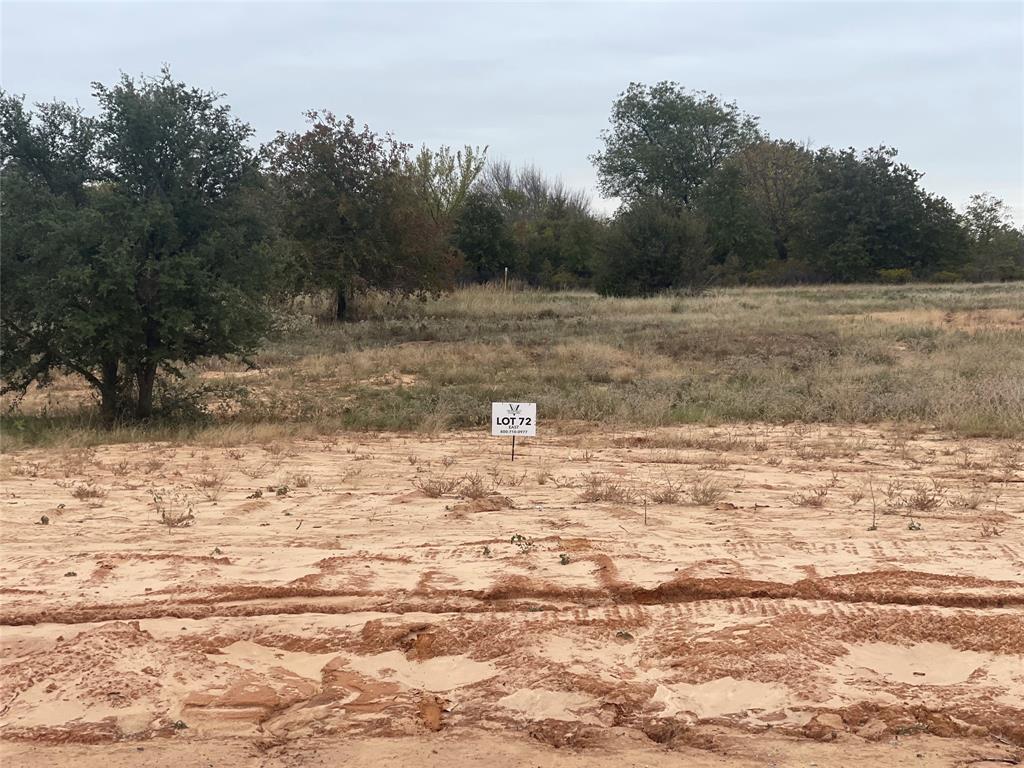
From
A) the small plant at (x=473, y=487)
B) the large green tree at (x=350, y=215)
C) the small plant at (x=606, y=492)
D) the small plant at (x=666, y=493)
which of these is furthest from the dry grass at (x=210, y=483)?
the large green tree at (x=350, y=215)

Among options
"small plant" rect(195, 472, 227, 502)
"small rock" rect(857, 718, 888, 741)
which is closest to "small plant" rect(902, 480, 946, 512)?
"small rock" rect(857, 718, 888, 741)

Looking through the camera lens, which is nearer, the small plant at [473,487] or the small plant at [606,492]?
the small plant at [606,492]

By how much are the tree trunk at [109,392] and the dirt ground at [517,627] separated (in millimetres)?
6157

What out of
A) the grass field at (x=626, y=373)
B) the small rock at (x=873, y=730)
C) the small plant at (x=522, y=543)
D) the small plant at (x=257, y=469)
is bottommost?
the small rock at (x=873, y=730)

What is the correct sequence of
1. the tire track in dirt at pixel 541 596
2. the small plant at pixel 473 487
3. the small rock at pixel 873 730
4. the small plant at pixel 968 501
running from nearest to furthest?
the small rock at pixel 873 730 → the tire track in dirt at pixel 541 596 → the small plant at pixel 968 501 → the small plant at pixel 473 487

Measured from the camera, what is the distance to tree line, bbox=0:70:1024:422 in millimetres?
13516

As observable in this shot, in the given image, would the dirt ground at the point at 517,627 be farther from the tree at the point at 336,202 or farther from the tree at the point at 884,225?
the tree at the point at 884,225

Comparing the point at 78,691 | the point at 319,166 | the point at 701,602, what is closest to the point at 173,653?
the point at 78,691

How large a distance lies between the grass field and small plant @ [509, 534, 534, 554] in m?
6.74

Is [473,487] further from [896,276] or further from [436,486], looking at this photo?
[896,276]

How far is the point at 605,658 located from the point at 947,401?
10.2m

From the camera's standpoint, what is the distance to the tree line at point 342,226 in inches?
532

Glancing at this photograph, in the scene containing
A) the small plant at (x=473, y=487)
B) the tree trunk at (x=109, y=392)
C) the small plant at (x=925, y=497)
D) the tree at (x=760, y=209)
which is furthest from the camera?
the tree at (x=760, y=209)

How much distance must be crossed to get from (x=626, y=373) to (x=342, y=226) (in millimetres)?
16538
